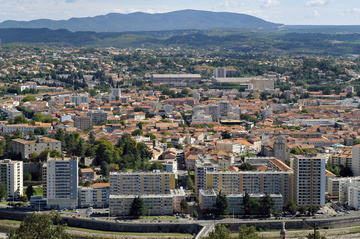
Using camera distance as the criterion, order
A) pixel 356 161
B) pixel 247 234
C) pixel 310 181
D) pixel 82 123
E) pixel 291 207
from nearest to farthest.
A: pixel 247 234 < pixel 291 207 < pixel 310 181 < pixel 356 161 < pixel 82 123

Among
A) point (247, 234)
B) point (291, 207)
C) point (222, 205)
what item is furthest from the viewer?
point (291, 207)

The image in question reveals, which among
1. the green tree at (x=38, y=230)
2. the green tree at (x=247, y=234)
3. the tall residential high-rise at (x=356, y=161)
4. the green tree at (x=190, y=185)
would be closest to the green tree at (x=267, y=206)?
the green tree at (x=247, y=234)

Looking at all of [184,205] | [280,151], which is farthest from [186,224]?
[280,151]

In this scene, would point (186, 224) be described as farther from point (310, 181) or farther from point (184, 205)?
point (310, 181)

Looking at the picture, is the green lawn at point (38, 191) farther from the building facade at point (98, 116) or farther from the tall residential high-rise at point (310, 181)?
the building facade at point (98, 116)

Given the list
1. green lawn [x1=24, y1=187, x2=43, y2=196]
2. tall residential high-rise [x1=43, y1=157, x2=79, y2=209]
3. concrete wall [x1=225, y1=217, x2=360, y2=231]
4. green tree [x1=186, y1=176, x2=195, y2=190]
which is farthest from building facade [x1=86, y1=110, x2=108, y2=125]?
concrete wall [x1=225, y1=217, x2=360, y2=231]

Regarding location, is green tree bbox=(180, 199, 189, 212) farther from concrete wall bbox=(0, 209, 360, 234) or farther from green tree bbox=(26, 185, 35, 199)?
green tree bbox=(26, 185, 35, 199)
